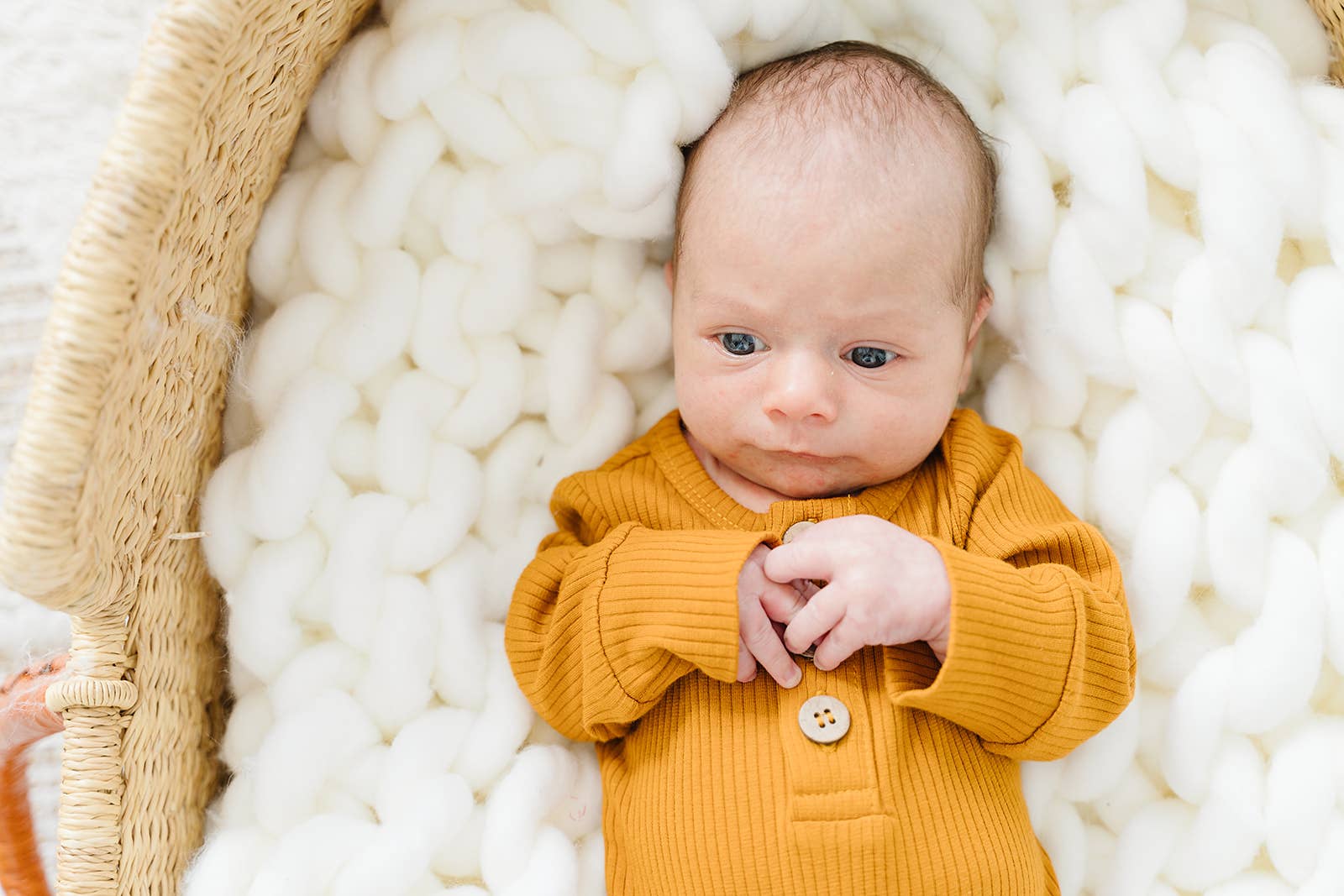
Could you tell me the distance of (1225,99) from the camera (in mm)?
1210

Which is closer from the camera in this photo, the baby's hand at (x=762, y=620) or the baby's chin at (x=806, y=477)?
the baby's hand at (x=762, y=620)

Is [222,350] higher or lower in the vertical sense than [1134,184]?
lower

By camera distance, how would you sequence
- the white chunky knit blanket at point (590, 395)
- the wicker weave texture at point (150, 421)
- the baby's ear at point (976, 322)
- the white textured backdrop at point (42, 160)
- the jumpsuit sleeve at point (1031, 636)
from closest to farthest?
1. the wicker weave texture at point (150, 421)
2. the jumpsuit sleeve at point (1031, 636)
3. the white chunky knit blanket at point (590, 395)
4. the baby's ear at point (976, 322)
5. the white textured backdrop at point (42, 160)

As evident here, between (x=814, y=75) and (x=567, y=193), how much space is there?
279 millimetres

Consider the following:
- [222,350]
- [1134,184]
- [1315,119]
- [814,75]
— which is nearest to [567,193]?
[814,75]

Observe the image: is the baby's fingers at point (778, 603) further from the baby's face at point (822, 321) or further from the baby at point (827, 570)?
the baby's face at point (822, 321)

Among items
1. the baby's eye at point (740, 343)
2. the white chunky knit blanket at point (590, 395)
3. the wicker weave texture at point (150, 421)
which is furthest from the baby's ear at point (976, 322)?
the wicker weave texture at point (150, 421)

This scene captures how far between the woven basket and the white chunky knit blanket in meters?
0.05

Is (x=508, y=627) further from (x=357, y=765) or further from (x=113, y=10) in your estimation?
(x=113, y=10)

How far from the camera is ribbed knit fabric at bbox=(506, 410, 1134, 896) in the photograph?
3.44 feet

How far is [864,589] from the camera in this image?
105 cm

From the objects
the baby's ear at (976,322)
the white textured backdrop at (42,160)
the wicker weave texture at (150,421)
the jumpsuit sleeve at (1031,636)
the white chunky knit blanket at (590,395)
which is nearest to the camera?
the wicker weave texture at (150,421)

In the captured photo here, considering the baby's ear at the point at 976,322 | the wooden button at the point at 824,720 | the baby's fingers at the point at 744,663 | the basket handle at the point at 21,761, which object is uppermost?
the baby's ear at the point at 976,322

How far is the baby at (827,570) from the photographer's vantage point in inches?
41.5
